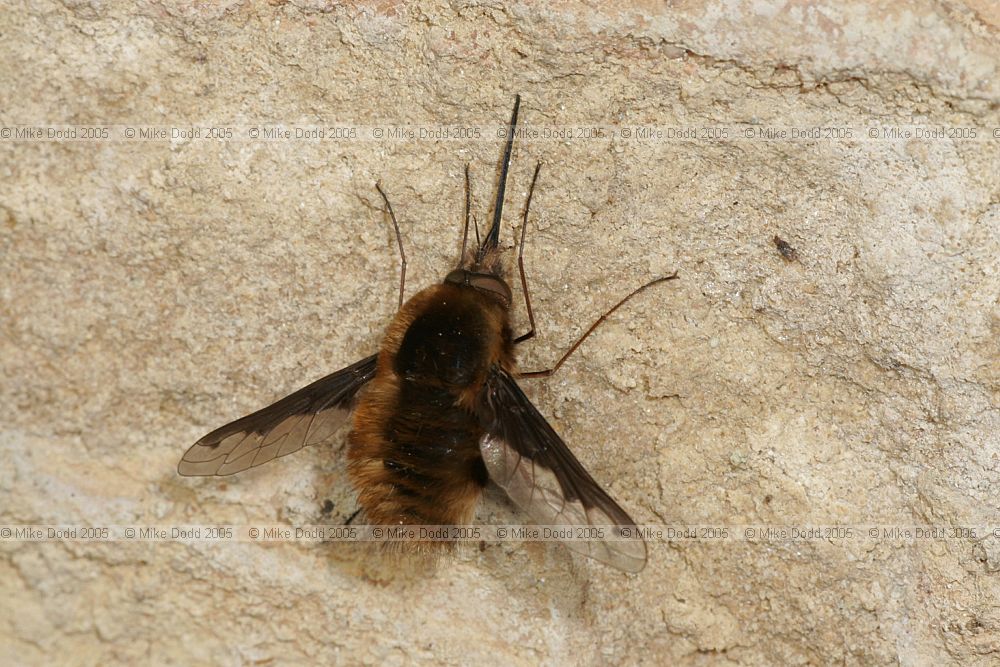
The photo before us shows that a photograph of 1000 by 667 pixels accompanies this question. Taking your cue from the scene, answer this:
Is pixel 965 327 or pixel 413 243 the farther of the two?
pixel 413 243

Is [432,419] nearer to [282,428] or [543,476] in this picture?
[543,476]

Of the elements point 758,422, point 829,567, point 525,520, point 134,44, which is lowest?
point 525,520

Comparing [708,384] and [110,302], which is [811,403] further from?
[110,302]

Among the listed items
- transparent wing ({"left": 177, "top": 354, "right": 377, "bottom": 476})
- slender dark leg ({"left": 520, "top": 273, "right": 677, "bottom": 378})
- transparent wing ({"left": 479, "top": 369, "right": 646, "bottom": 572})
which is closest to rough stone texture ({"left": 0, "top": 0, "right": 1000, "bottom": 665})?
slender dark leg ({"left": 520, "top": 273, "right": 677, "bottom": 378})

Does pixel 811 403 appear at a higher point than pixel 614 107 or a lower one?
lower

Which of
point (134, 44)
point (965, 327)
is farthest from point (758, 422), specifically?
point (134, 44)

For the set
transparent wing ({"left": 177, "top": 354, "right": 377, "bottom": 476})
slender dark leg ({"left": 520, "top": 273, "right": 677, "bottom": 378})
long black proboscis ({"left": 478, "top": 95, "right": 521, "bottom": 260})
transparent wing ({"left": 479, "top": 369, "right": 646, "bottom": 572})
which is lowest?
transparent wing ({"left": 177, "top": 354, "right": 377, "bottom": 476})

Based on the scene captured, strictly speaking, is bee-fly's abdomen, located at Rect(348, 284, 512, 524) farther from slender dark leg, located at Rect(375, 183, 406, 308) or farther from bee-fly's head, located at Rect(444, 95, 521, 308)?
slender dark leg, located at Rect(375, 183, 406, 308)
